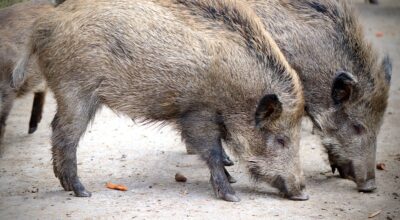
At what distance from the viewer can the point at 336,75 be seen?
6582mm

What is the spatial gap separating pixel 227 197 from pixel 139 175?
1.02 metres

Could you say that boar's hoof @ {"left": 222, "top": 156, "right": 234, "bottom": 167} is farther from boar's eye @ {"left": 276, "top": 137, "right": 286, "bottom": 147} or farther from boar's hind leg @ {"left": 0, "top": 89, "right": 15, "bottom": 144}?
boar's hind leg @ {"left": 0, "top": 89, "right": 15, "bottom": 144}

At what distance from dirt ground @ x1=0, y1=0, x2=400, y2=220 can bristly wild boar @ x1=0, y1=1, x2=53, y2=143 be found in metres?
0.32

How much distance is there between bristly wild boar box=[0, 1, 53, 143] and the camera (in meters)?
7.62

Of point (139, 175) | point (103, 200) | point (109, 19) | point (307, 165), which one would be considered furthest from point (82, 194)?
point (307, 165)

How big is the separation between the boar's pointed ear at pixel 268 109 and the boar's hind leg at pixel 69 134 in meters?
1.29

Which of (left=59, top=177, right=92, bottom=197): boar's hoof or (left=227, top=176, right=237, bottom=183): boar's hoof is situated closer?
(left=59, top=177, right=92, bottom=197): boar's hoof

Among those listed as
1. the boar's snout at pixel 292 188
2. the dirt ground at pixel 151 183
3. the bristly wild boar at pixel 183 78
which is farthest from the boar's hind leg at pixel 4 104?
the boar's snout at pixel 292 188

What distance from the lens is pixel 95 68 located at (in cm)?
610

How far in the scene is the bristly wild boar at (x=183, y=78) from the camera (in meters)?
6.08

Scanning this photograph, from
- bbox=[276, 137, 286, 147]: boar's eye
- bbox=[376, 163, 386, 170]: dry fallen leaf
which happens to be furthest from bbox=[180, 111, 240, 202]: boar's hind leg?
bbox=[376, 163, 386, 170]: dry fallen leaf

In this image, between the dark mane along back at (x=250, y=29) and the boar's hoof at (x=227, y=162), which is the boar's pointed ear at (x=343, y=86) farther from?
the boar's hoof at (x=227, y=162)

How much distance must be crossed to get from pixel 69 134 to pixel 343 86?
2284mm

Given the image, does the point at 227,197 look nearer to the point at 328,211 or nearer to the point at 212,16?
the point at 328,211
